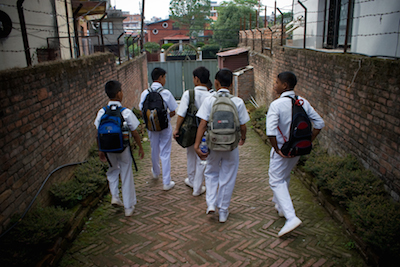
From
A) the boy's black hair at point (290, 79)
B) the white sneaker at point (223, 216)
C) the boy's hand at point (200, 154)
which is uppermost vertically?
the boy's black hair at point (290, 79)

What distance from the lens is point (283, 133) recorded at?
3.39 meters

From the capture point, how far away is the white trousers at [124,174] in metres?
3.84

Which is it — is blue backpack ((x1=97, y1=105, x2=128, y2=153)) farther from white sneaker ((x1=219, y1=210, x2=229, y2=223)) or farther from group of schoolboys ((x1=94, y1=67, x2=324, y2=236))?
white sneaker ((x1=219, y1=210, x2=229, y2=223))

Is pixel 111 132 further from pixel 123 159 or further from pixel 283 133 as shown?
pixel 283 133

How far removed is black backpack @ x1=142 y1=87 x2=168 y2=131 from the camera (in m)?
4.41

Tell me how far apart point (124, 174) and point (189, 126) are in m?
1.07

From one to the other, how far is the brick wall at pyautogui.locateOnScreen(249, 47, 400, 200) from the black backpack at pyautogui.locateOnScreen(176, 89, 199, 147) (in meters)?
2.28

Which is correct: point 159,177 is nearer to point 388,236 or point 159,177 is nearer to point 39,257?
point 39,257

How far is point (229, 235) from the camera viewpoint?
3504 mm

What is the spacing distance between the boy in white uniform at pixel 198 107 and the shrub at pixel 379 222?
203 centimetres

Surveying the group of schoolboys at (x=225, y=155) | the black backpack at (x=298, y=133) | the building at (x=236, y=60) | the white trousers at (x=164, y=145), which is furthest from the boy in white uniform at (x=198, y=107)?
the building at (x=236, y=60)

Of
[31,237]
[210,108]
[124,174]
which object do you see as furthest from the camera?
[124,174]

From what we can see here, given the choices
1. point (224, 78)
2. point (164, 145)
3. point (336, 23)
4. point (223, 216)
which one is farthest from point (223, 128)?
point (336, 23)

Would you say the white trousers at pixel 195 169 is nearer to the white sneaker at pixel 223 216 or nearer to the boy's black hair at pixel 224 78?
the white sneaker at pixel 223 216
